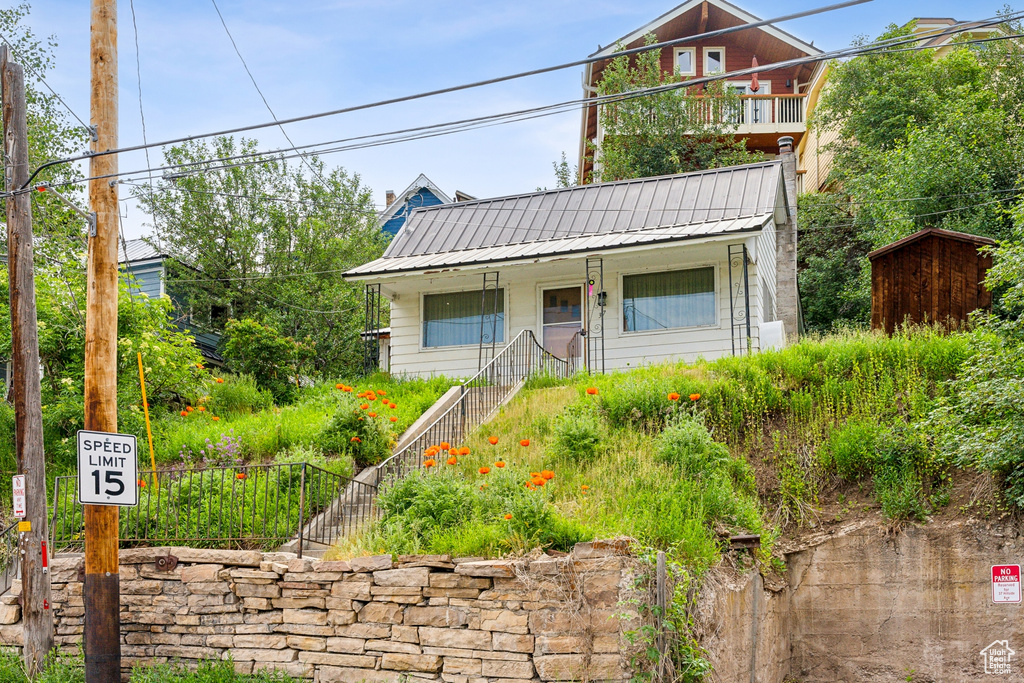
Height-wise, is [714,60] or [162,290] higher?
[714,60]

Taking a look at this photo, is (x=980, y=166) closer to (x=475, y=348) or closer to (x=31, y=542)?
(x=475, y=348)

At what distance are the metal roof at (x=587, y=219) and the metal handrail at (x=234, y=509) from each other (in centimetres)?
696

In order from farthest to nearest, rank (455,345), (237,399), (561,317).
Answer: (455,345)
(561,317)
(237,399)

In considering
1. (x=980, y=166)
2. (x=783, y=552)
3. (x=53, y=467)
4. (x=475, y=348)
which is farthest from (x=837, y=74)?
(x=53, y=467)

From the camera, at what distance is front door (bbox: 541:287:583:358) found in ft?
58.8

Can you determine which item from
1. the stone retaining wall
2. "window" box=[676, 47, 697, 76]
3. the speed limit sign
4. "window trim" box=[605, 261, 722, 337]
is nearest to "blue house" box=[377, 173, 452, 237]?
"window" box=[676, 47, 697, 76]

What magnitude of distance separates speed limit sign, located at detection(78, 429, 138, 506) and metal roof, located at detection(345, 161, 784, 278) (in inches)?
355

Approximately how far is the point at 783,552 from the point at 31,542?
8204 millimetres

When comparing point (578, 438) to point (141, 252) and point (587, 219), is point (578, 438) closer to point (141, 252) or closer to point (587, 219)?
point (587, 219)

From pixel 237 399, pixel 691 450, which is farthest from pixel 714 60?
pixel 691 450

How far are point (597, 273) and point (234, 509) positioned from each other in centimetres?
896

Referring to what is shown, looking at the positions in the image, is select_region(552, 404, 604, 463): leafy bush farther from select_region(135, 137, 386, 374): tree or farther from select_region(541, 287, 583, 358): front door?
select_region(135, 137, 386, 374): tree

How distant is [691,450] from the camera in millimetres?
10836

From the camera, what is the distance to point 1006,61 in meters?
22.4
